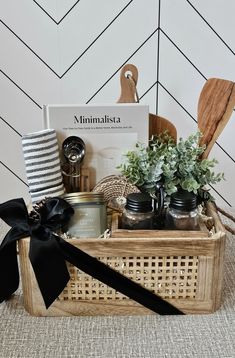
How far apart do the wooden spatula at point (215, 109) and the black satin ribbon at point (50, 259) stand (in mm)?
265

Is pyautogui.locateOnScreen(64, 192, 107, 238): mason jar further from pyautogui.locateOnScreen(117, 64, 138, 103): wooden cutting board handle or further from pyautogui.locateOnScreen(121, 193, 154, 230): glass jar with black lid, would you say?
pyautogui.locateOnScreen(117, 64, 138, 103): wooden cutting board handle

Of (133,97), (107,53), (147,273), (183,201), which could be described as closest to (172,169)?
(183,201)

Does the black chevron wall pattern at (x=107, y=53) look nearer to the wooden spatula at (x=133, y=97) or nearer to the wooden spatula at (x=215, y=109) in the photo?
the wooden spatula at (x=133, y=97)

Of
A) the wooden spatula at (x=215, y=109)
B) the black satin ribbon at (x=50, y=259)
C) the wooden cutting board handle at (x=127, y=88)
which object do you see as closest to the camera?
the black satin ribbon at (x=50, y=259)

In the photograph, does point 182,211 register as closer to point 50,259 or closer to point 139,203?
point 139,203

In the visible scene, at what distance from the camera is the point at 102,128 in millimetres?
755

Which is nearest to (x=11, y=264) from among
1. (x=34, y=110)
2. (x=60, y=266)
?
(x=60, y=266)

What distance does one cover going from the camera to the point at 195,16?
3.09ft

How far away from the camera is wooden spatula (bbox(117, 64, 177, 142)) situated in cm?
→ 79

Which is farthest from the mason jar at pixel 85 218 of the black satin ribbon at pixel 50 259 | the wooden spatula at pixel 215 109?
the wooden spatula at pixel 215 109

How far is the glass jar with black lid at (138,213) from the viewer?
608 millimetres

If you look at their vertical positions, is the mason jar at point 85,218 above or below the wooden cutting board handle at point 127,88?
below

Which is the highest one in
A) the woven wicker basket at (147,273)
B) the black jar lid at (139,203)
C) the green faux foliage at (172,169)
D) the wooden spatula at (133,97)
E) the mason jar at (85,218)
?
the wooden spatula at (133,97)

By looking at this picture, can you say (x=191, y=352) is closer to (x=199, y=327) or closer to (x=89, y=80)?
(x=199, y=327)
